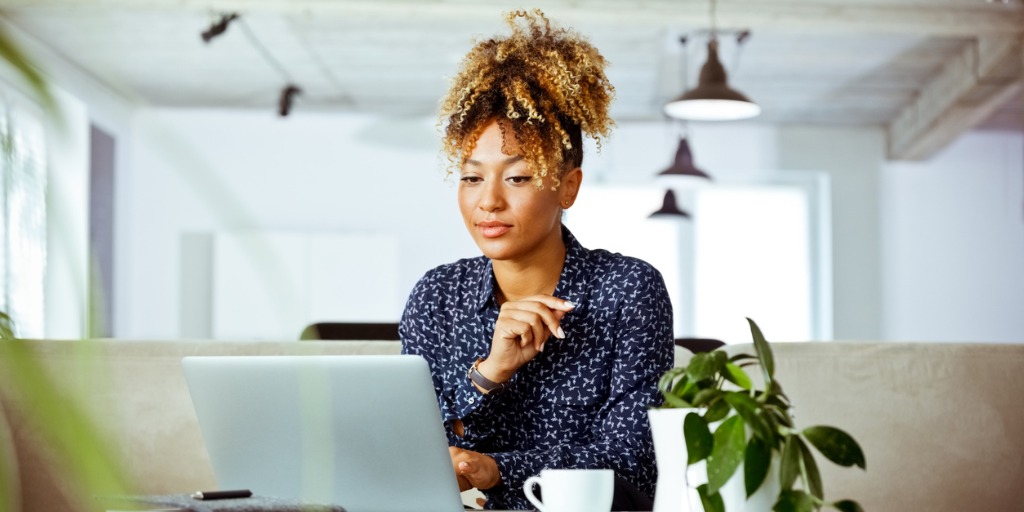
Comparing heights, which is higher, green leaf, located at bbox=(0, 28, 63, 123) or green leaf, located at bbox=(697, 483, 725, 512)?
green leaf, located at bbox=(0, 28, 63, 123)

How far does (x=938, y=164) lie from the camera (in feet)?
31.8


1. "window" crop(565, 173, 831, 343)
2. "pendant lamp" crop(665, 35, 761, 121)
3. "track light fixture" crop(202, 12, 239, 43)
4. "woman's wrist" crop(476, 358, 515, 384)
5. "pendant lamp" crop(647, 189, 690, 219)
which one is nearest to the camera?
"woman's wrist" crop(476, 358, 515, 384)

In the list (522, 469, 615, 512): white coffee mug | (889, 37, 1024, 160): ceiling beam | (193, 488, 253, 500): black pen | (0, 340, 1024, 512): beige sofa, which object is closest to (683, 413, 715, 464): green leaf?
(522, 469, 615, 512): white coffee mug

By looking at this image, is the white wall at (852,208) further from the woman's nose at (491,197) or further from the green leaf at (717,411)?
the green leaf at (717,411)

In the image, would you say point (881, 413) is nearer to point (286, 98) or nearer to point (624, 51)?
point (624, 51)

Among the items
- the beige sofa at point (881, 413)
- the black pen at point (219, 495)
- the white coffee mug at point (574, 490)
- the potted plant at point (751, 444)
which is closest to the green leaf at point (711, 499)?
the potted plant at point (751, 444)

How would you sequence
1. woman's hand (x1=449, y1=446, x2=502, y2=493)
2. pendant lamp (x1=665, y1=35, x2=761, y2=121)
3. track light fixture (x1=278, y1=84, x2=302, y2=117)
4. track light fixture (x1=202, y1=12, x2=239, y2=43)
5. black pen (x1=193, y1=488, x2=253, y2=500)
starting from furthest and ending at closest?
track light fixture (x1=278, y1=84, x2=302, y2=117) < track light fixture (x1=202, y1=12, x2=239, y2=43) < pendant lamp (x1=665, y1=35, x2=761, y2=121) < woman's hand (x1=449, y1=446, x2=502, y2=493) < black pen (x1=193, y1=488, x2=253, y2=500)

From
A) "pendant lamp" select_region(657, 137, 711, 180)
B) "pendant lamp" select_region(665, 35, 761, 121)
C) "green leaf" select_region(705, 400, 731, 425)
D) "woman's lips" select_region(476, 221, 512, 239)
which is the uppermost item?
"pendant lamp" select_region(665, 35, 761, 121)

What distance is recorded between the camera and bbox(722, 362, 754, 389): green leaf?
2.84ft

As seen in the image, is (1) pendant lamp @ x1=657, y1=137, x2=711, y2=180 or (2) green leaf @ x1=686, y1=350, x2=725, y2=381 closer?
(2) green leaf @ x1=686, y1=350, x2=725, y2=381

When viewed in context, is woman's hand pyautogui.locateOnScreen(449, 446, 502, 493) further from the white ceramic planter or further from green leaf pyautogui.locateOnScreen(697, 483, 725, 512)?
green leaf pyautogui.locateOnScreen(697, 483, 725, 512)

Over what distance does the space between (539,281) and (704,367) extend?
0.99 meters

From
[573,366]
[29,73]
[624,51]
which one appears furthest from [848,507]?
[624,51]

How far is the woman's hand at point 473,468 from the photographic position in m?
1.47
